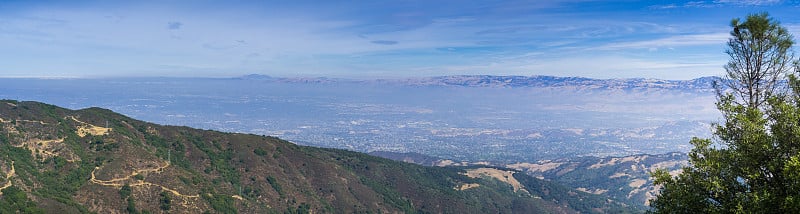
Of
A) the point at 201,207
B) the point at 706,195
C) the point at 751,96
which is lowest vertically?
the point at 201,207

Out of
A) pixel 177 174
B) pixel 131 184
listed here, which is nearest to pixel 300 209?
pixel 177 174

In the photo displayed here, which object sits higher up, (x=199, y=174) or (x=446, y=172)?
(x=199, y=174)

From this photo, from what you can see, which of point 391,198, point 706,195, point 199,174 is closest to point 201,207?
point 199,174

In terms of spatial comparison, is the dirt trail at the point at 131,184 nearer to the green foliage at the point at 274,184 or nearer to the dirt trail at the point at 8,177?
the dirt trail at the point at 8,177

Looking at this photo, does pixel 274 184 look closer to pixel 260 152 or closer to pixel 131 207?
pixel 260 152

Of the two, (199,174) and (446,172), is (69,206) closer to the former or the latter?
(199,174)

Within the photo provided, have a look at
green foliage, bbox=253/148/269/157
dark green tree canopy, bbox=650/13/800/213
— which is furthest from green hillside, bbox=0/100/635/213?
dark green tree canopy, bbox=650/13/800/213
